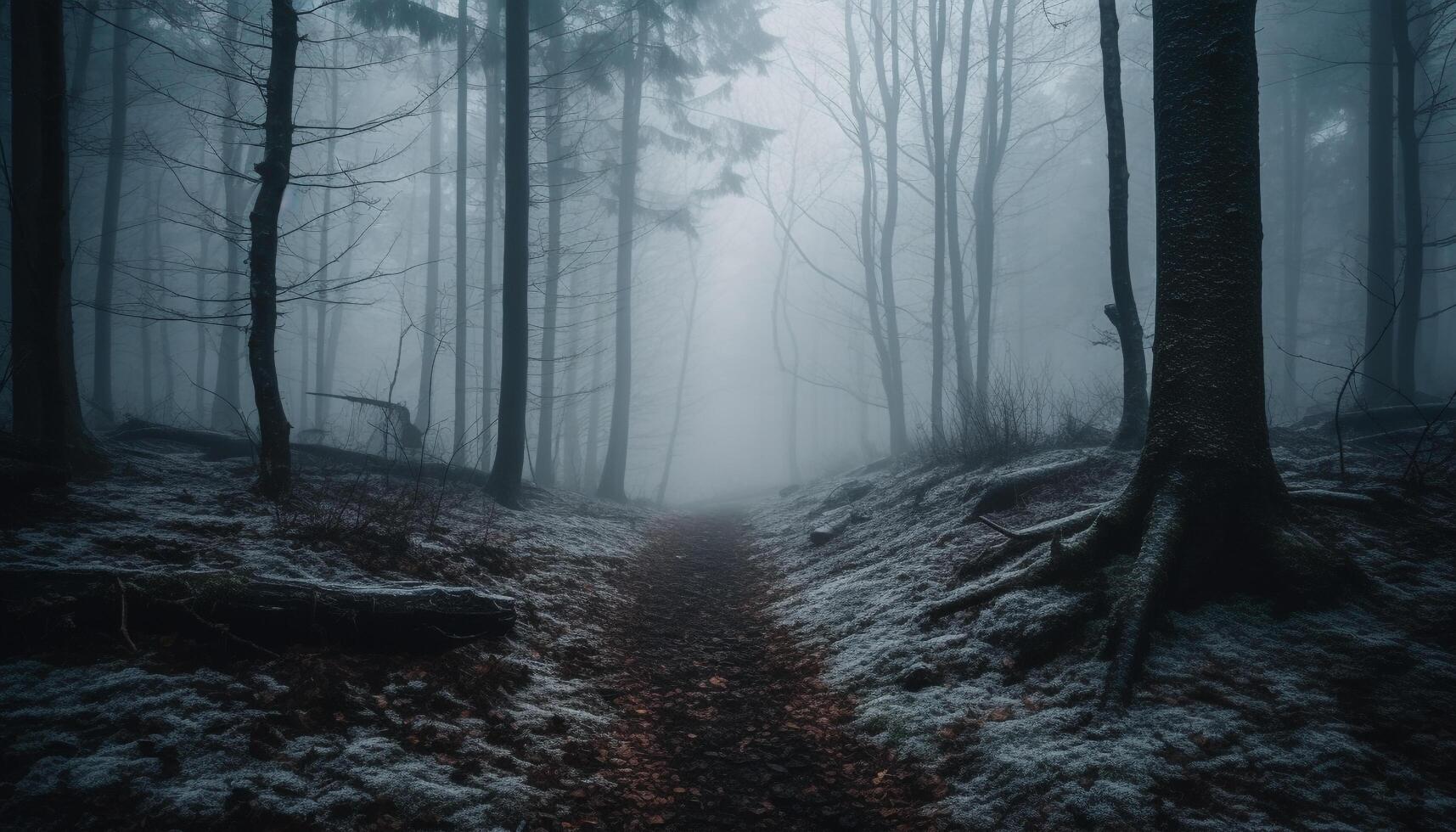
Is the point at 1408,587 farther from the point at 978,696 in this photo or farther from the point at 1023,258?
the point at 1023,258

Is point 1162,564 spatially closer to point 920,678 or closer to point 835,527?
point 920,678

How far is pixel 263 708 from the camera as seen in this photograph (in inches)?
106

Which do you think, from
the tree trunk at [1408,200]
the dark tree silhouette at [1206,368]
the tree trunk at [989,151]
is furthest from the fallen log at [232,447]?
the tree trunk at [1408,200]

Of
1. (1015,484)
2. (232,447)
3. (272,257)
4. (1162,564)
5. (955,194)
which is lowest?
(1162,564)

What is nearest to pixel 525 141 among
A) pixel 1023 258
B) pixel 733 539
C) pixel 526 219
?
pixel 526 219

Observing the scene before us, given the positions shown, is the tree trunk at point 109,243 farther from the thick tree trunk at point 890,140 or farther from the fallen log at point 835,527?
the thick tree trunk at point 890,140

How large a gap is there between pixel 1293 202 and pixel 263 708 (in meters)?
31.2

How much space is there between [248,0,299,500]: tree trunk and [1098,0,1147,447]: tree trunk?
8.69 m

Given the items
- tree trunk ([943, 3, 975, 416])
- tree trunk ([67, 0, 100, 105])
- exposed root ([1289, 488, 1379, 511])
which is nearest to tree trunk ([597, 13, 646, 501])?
tree trunk ([943, 3, 975, 416])

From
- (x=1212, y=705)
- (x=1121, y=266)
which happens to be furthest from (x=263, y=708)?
(x=1121, y=266)

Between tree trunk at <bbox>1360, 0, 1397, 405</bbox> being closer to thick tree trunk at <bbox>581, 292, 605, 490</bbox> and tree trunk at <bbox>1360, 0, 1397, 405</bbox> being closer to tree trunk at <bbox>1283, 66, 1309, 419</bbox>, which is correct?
tree trunk at <bbox>1283, 66, 1309, 419</bbox>

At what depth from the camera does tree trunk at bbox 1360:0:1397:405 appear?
1055 centimetres

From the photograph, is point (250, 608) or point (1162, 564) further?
point (1162, 564)

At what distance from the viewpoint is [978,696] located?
328 centimetres
